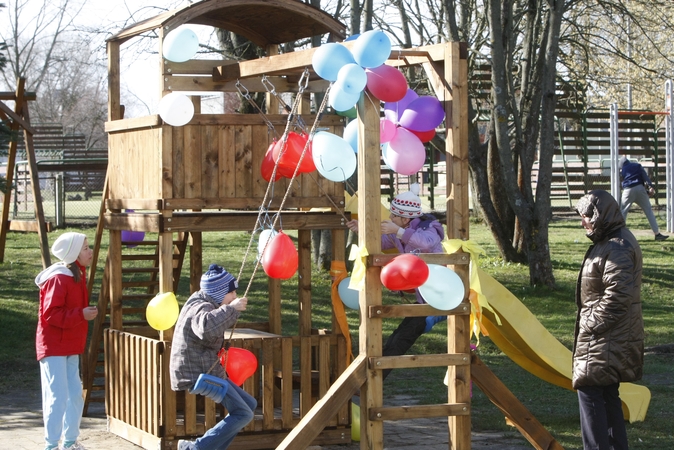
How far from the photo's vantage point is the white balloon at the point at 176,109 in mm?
6664

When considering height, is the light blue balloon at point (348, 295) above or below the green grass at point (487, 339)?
above

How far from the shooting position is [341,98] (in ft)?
18.4

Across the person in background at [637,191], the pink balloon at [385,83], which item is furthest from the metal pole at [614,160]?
the pink balloon at [385,83]

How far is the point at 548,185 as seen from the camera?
13742 millimetres

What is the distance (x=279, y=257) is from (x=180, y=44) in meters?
1.89

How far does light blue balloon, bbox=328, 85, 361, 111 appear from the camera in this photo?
5578 millimetres

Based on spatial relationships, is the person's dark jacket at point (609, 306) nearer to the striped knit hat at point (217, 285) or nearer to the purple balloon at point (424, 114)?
the purple balloon at point (424, 114)

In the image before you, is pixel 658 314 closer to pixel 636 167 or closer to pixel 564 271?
pixel 564 271

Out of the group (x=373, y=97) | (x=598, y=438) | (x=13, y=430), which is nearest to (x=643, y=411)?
(x=598, y=438)

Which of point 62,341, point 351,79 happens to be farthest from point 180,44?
point 62,341

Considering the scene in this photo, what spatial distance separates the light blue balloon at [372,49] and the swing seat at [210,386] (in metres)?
2.22

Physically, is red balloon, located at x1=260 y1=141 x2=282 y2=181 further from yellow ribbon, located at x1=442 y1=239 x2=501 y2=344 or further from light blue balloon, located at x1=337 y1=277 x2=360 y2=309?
yellow ribbon, located at x1=442 y1=239 x2=501 y2=344

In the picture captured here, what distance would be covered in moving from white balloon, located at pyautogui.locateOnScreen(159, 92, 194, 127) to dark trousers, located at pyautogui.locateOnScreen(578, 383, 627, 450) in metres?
3.32

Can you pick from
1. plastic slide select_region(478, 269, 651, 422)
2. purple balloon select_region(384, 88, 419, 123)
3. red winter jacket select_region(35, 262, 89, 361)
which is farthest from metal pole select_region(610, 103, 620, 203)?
red winter jacket select_region(35, 262, 89, 361)
